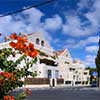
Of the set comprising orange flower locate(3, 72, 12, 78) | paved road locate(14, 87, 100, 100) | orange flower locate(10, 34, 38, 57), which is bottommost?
paved road locate(14, 87, 100, 100)

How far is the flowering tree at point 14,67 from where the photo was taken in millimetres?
3985

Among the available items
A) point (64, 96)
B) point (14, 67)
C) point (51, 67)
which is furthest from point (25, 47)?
point (51, 67)

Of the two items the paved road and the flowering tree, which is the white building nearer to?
the paved road

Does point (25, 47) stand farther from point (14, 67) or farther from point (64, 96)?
point (64, 96)

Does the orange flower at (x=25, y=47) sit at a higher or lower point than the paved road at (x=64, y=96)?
higher

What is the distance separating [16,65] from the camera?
4395 mm

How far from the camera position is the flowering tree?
3985 millimetres

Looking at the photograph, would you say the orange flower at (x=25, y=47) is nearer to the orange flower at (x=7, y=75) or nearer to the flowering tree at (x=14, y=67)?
the flowering tree at (x=14, y=67)

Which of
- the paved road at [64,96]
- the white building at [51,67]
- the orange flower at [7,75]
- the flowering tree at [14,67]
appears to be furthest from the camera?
the white building at [51,67]

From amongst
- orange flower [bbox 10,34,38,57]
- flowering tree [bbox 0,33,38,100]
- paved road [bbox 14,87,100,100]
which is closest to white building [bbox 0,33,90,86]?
paved road [bbox 14,87,100,100]

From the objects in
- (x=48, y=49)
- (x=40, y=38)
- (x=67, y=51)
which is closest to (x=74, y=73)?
(x=67, y=51)

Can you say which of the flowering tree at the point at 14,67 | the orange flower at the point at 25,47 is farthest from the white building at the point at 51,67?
the orange flower at the point at 25,47

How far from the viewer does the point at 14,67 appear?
434 centimetres

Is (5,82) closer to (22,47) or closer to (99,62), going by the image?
(22,47)
